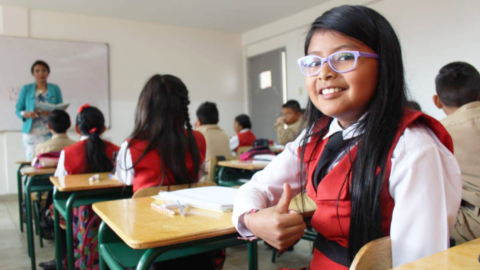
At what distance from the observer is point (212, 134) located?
12.9 feet

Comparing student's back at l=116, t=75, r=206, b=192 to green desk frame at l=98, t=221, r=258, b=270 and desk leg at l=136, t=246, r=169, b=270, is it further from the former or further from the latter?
desk leg at l=136, t=246, r=169, b=270

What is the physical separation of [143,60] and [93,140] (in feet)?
14.1

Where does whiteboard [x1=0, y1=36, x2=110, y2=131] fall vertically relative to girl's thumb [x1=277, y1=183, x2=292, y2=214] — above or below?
above

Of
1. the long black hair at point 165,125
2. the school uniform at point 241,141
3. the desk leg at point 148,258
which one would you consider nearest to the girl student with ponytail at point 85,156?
the long black hair at point 165,125

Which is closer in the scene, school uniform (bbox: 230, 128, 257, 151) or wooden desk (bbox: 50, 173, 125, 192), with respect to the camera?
wooden desk (bbox: 50, 173, 125, 192)

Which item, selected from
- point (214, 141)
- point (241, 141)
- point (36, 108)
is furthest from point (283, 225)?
point (36, 108)

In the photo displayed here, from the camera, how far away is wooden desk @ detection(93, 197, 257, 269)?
92cm

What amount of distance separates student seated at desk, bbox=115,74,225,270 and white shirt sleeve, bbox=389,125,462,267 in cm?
125

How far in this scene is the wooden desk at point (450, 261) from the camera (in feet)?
1.98

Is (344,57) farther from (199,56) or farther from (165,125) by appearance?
(199,56)

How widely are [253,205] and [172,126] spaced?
98cm

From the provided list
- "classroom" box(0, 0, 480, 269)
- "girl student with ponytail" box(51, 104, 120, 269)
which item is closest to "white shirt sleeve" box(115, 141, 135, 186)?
"classroom" box(0, 0, 480, 269)

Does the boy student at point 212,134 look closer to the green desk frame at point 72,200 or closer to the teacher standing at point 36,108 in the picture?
the green desk frame at point 72,200

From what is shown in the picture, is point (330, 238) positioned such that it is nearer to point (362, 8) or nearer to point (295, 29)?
point (362, 8)
